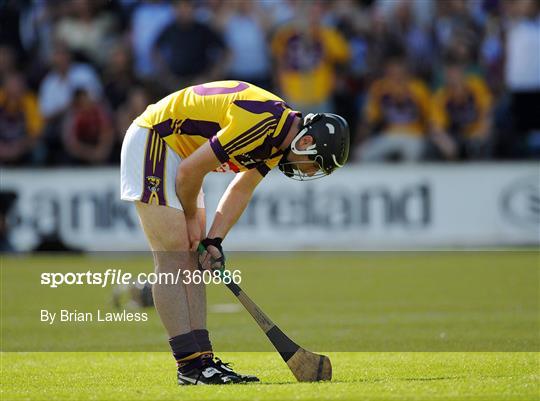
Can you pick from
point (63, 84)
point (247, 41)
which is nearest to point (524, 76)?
point (247, 41)

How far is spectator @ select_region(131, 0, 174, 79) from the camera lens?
21703 millimetres

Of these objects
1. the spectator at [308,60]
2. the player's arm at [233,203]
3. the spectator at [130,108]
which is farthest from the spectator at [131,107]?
the player's arm at [233,203]

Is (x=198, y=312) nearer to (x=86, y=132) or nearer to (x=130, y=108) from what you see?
(x=130, y=108)

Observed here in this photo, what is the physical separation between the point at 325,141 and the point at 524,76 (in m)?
14.5

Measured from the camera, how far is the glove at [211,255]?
8250 mm

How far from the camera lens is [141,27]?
71.8 feet

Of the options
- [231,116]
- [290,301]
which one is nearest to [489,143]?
[290,301]

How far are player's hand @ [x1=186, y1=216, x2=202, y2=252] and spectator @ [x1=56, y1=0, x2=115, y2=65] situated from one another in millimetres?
14023

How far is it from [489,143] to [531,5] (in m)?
2.66

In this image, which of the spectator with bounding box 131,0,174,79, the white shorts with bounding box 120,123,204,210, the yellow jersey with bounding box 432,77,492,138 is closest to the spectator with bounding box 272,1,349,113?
the yellow jersey with bounding box 432,77,492,138

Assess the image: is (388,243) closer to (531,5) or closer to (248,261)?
(248,261)

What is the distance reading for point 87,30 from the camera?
872 inches

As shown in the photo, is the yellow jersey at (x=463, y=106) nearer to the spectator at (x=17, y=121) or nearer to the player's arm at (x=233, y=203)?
the spectator at (x=17, y=121)

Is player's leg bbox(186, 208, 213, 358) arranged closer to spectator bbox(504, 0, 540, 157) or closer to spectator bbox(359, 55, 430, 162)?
spectator bbox(359, 55, 430, 162)
